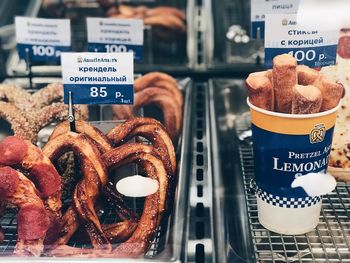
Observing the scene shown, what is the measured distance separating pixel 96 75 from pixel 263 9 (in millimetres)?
617

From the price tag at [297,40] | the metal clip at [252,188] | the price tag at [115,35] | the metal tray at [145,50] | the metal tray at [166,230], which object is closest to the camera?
the metal tray at [166,230]

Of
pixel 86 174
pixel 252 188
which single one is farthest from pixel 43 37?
pixel 252 188

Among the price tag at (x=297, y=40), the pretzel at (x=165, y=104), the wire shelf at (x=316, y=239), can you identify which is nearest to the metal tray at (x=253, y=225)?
the wire shelf at (x=316, y=239)

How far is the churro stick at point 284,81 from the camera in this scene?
4.17 ft

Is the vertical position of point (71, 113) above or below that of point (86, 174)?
above

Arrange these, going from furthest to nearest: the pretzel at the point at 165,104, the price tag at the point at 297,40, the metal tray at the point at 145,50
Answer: the metal tray at the point at 145,50 → the pretzel at the point at 165,104 → the price tag at the point at 297,40

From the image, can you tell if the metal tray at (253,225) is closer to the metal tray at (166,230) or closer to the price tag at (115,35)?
the metal tray at (166,230)

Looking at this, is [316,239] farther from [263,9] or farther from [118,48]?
[118,48]

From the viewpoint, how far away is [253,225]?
1.39 meters

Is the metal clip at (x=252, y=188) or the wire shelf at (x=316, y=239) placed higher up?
the metal clip at (x=252, y=188)

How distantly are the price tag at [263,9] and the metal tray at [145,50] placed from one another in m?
0.44

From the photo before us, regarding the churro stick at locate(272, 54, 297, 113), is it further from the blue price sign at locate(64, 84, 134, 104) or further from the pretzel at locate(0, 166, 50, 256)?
the pretzel at locate(0, 166, 50, 256)

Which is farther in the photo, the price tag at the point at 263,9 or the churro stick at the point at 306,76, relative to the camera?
the price tag at the point at 263,9

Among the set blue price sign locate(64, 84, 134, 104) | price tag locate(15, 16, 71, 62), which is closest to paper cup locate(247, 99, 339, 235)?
blue price sign locate(64, 84, 134, 104)
